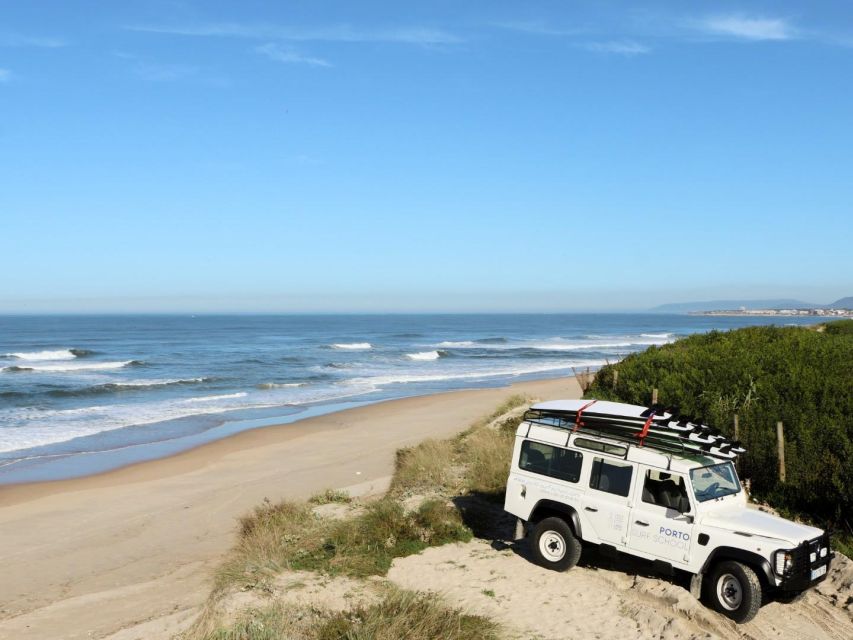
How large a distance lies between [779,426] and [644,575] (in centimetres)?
426

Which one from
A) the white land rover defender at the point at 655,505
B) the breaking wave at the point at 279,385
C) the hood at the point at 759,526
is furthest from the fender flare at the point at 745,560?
the breaking wave at the point at 279,385

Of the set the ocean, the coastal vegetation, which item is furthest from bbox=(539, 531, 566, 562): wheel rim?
the ocean

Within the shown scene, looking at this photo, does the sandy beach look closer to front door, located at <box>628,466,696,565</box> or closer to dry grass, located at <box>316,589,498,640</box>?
dry grass, located at <box>316,589,498,640</box>

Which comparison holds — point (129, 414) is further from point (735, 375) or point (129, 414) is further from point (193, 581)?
point (735, 375)

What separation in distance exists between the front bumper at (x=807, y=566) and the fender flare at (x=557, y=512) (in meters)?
2.47

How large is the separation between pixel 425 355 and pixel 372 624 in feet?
188

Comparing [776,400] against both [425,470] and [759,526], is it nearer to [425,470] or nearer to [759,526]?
[759,526]

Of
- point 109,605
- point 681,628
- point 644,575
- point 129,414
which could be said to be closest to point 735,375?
point 644,575

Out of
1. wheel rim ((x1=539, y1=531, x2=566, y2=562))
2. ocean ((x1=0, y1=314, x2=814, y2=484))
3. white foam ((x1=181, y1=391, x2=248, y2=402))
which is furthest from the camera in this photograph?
white foam ((x1=181, y1=391, x2=248, y2=402))

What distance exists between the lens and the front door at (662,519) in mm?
8680

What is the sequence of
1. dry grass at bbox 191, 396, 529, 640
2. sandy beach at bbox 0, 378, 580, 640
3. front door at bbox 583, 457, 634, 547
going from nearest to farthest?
dry grass at bbox 191, 396, 529, 640 < front door at bbox 583, 457, 634, 547 < sandy beach at bbox 0, 378, 580, 640

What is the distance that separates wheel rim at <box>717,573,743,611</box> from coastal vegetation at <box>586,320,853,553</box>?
10.4 feet

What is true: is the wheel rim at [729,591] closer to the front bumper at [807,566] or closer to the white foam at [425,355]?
the front bumper at [807,566]

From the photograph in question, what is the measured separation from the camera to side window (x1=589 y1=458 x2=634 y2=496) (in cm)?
923
